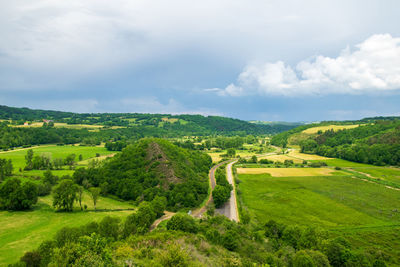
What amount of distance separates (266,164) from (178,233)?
108m

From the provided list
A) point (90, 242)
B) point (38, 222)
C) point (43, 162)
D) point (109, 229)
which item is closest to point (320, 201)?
point (109, 229)

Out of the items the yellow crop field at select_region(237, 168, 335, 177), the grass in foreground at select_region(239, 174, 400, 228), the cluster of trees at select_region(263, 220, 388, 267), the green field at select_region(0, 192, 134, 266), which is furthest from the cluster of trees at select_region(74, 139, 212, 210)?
the yellow crop field at select_region(237, 168, 335, 177)

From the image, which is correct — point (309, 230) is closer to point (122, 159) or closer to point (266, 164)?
point (122, 159)

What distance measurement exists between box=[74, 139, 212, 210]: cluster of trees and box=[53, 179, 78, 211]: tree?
17.2m

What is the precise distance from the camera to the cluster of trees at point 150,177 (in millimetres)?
70569

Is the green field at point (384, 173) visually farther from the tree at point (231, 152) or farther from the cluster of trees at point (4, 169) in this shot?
the cluster of trees at point (4, 169)

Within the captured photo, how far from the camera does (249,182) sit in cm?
9556

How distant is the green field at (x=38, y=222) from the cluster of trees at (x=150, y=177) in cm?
774

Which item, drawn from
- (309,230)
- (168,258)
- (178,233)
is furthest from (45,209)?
(309,230)

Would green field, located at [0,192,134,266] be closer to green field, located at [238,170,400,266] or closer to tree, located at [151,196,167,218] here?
tree, located at [151,196,167,218]

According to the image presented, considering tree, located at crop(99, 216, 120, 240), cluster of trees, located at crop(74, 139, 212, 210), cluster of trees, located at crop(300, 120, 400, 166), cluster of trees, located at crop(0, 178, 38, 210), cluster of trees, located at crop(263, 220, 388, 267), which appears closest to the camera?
cluster of trees, located at crop(263, 220, 388, 267)

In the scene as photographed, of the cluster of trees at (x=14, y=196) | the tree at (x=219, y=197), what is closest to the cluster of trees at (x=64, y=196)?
the cluster of trees at (x=14, y=196)

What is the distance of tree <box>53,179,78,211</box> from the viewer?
56.9 meters

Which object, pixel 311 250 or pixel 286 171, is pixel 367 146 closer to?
pixel 286 171
